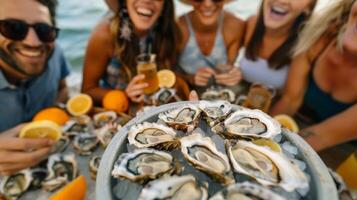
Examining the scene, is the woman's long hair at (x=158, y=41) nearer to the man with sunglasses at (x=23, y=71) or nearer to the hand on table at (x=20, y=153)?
the man with sunglasses at (x=23, y=71)

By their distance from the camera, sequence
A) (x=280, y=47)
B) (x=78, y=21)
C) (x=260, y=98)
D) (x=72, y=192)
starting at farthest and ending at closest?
(x=78, y=21) < (x=280, y=47) < (x=260, y=98) < (x=72, y=192)

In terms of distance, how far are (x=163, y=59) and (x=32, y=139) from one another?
1085 mm

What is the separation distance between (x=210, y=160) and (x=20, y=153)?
3.19 ft

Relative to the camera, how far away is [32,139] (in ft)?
4.35

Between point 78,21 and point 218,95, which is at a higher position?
point 218,95

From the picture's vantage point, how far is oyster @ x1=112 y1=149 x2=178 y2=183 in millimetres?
565

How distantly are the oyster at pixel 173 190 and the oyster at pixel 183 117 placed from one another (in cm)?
15

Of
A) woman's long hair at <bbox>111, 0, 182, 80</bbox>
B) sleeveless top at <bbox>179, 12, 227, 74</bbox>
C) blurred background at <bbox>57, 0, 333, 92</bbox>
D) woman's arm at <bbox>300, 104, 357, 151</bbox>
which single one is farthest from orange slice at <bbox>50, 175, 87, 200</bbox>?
blurred background at <bbox>57, 0, 333, 92</bbox>

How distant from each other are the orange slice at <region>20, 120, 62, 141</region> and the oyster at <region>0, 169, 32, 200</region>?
0.16 metres

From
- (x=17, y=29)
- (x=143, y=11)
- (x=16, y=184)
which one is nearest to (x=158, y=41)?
(x=143, y=11)

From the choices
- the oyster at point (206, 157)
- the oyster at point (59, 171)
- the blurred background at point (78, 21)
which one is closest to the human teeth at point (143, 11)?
the oyster at point (59, 171)

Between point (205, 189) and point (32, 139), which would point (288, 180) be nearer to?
point (205, 189)

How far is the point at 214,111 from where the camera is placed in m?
0.71

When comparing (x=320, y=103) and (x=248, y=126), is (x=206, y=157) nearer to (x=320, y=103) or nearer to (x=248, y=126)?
(x=248, y=126)
